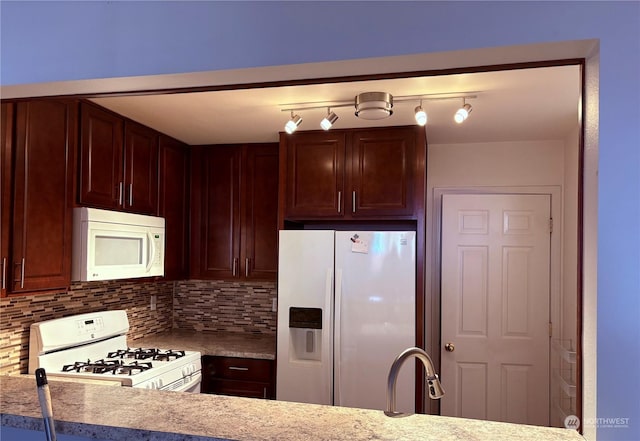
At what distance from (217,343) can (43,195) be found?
62.2 inches

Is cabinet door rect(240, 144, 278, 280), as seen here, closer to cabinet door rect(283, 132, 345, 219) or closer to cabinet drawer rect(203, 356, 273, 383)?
cabinet door rect(283, 132, 345, 219)

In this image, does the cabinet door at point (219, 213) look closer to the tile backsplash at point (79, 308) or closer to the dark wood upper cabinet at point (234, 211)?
the dark wood upper cabinet at point (234, 211)

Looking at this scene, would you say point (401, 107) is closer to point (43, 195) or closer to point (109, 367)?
point (43, 195)

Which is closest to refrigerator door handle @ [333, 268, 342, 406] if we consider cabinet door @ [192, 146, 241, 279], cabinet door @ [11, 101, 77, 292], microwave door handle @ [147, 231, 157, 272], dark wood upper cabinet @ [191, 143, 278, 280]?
dark wood upper cabinet @ [191, 143, 278, 280]

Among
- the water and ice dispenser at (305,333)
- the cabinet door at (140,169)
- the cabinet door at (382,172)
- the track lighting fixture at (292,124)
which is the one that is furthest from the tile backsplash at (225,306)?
the track lighting fixture at (292,124)

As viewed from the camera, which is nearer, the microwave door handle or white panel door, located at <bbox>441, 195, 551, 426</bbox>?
the microwave door handle

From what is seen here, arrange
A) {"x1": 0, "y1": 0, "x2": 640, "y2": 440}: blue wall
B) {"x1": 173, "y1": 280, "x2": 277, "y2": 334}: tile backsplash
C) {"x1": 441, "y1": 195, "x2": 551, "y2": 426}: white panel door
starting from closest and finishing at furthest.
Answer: {"x1": 0, "y1": 0, "x2": 640, "y2": 440}: blue wall → {"x1": 441, "y1": 195, "x2": 551, "y2": 426}: white panel door → {"x1": 173, "y1": 280, "x2": 277, "y2": 334}: tile backsplash

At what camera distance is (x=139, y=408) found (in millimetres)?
1322

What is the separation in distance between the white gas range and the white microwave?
33cm

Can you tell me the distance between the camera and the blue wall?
107 centimetres

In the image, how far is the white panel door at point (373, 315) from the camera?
2947mm

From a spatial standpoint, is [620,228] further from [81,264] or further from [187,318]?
[187,318]

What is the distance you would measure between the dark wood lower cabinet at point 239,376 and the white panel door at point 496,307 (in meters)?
1.23

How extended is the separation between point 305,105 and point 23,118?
1.35 metres
